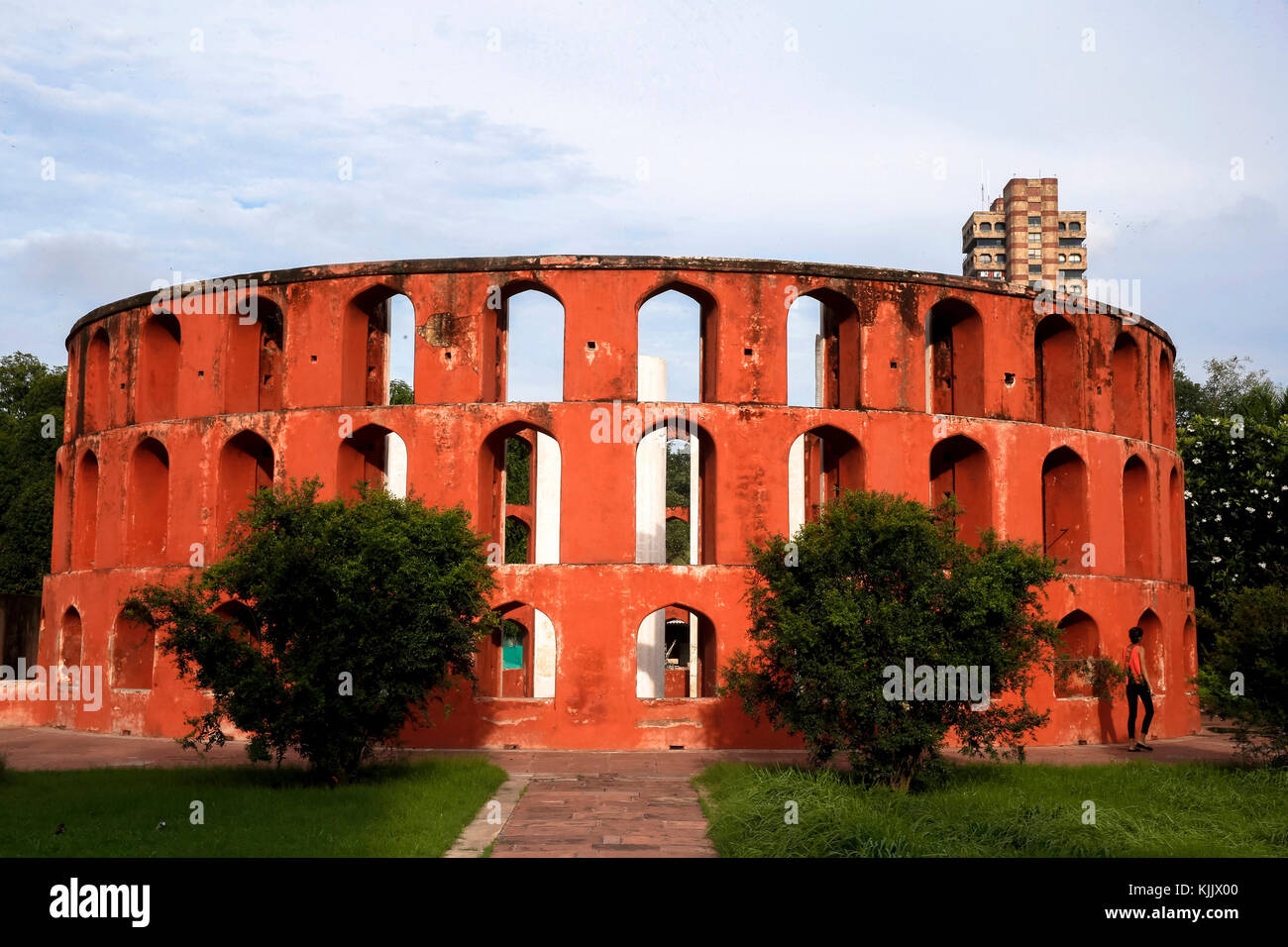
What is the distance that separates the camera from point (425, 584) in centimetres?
1166

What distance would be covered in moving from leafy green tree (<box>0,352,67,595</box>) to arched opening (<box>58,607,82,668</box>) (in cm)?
1080

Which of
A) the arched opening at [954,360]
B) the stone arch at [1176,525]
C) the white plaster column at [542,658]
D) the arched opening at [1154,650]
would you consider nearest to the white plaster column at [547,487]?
the white plaster column at [542,658]

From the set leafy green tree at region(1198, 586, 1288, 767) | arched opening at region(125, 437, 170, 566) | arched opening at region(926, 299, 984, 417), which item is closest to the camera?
leafy green tree at region(1198, 586, 1288, 767)

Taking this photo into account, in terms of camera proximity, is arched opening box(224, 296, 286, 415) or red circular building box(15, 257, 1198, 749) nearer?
red circular building box(15, 257, 1198, 749)

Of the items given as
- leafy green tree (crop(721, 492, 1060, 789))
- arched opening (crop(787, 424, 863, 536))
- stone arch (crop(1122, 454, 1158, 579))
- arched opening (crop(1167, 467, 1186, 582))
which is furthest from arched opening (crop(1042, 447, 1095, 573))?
leafy green tree (crop(721, 492, 1060, 789))

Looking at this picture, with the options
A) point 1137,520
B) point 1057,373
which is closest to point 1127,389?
A: point 1057,373

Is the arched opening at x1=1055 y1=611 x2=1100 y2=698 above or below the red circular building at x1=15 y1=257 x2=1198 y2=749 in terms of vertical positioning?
below

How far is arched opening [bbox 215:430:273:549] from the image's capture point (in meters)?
18.9

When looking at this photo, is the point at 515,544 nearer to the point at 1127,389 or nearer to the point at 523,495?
the point at 523,495

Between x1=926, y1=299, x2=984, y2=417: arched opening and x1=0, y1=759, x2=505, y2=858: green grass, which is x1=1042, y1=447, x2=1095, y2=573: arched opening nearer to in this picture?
x1=926, y1=299, x2=984, y2=417: arched opening

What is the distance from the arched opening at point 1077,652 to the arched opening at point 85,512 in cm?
1701
